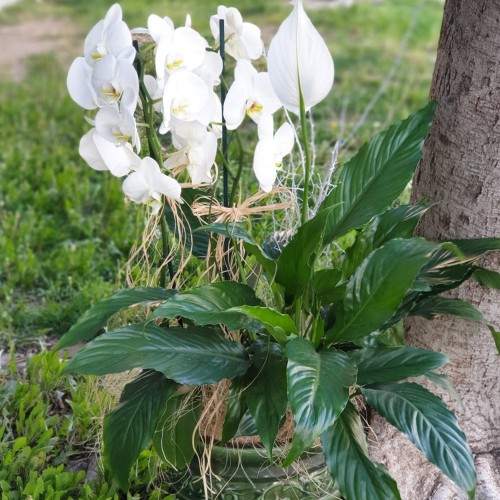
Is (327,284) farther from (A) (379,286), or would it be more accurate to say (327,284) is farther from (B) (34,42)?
(B) (34,42)

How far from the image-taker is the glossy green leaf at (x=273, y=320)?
1578 mm

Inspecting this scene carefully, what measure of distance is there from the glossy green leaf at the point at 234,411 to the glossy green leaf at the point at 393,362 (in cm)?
26

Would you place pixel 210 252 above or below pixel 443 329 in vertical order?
above

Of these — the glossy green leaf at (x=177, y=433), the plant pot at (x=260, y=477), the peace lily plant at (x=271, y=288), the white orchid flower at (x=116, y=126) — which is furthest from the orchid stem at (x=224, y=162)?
the plant pot at (x=260, y=477)

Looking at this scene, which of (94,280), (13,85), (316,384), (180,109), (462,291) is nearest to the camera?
(316,384)

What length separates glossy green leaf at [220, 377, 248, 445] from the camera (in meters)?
1.76

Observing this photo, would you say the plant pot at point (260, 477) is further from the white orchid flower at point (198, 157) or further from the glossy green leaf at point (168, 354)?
the white orchid flower at point (198, 157)

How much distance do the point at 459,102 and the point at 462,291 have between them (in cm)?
47

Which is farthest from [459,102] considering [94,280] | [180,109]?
[94,280]

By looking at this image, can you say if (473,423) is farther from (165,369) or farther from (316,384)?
(165,369)

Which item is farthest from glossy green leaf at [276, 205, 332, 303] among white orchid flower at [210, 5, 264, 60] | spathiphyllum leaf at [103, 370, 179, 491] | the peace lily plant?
white orchid flower at [210, 5, 264, 60]

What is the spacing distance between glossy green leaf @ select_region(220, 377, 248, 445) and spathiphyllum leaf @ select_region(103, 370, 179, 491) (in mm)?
131

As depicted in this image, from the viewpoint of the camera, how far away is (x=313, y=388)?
5.06 ft

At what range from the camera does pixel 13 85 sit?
5695 mm
